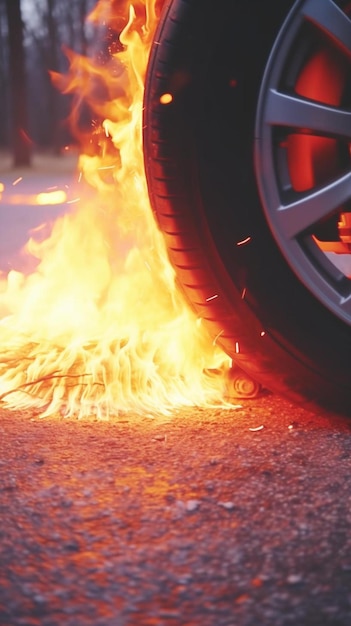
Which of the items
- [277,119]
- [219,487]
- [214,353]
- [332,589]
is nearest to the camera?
[332,589]

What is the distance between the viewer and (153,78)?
9.80ft

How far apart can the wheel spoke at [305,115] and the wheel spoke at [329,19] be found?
213 mm

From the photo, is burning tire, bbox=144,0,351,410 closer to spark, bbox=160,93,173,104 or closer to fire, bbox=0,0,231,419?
spark, bbox=160,93,173,104

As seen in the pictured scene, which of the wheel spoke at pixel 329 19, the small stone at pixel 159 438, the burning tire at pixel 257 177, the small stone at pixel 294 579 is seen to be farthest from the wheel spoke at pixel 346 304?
the small stone at pixel 294 579

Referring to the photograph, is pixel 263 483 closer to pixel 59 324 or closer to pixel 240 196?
pixel 240 196

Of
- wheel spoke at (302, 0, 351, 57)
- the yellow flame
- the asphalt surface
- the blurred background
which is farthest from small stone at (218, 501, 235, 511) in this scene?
the blurred background

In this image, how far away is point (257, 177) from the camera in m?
2.90

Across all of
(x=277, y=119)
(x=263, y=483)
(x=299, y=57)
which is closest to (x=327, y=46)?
(x=299, y=57)

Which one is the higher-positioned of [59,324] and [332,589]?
[332,589]

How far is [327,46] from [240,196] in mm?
555

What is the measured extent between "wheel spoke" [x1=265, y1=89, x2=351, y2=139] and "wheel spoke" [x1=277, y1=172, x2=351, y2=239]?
0.15 m

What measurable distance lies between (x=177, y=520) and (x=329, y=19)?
159 centimetres

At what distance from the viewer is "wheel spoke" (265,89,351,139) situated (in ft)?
9.39

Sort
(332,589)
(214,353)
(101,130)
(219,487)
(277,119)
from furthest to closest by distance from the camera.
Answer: (101,130)
(214,353)
(277,119)
(219,487)
(332,589)
